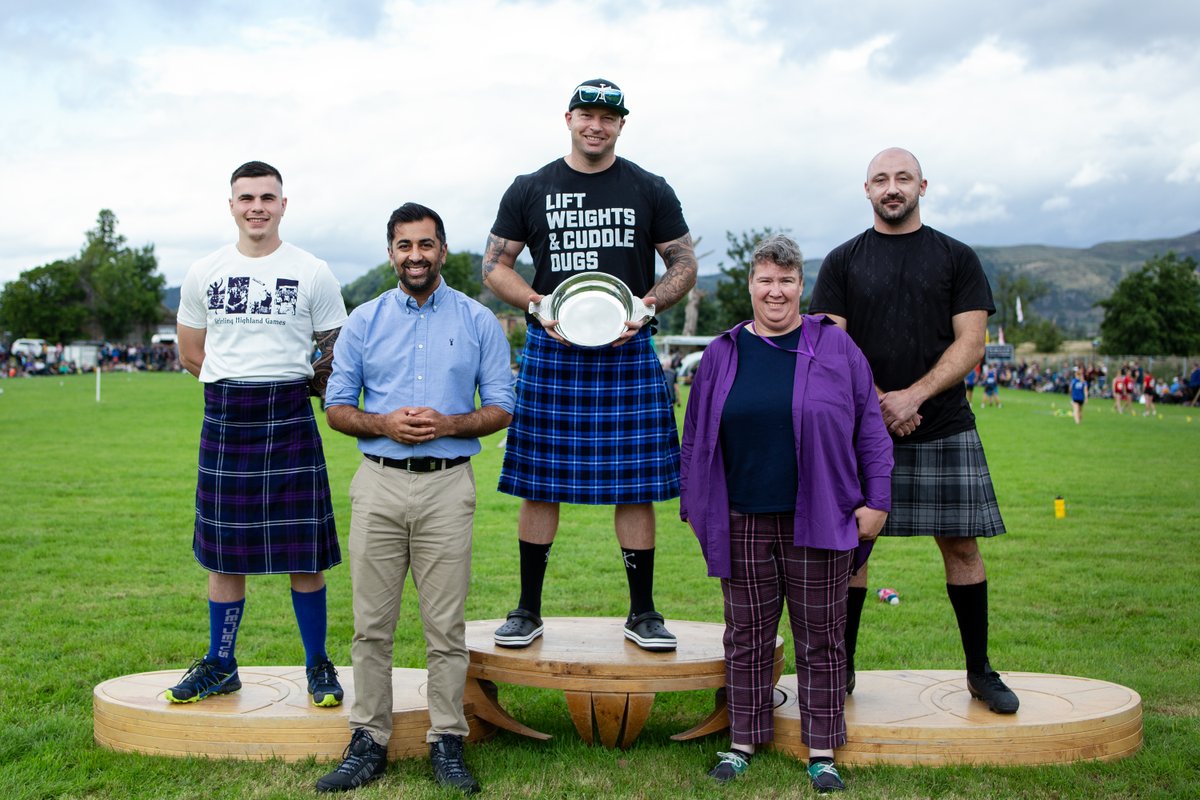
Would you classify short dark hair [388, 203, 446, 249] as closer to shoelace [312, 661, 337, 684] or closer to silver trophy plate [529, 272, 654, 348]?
silver trophy plate [529, 272, 654, 348]

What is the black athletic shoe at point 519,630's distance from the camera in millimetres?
4160

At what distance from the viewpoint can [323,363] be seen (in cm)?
406

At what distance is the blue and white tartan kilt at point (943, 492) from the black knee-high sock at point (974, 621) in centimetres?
27

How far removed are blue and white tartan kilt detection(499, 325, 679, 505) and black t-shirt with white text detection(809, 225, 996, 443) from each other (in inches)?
34.6

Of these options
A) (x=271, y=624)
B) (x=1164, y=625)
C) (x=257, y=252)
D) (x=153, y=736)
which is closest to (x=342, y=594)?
(x=271, y=624)

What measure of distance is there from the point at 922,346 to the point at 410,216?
205 cm

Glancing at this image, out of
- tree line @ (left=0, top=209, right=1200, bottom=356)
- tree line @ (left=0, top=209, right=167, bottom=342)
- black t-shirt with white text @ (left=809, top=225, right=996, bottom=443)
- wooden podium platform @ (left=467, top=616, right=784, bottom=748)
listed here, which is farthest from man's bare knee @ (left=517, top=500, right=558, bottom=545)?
tree line @ (left=0, top=209, right=167, bottom=342)

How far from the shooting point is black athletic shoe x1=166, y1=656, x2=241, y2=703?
4031mm

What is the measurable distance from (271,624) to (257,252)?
305 cm

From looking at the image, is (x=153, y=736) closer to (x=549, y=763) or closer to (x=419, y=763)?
(x=419, y=763)

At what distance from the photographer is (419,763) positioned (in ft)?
12.6

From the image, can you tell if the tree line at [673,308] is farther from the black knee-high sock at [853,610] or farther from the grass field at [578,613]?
the black knee-high sock at [853,610]

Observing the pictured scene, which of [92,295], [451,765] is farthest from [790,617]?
[92,295]

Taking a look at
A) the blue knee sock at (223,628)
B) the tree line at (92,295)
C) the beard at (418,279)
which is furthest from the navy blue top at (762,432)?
the tree line at (92,295)
